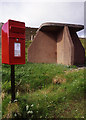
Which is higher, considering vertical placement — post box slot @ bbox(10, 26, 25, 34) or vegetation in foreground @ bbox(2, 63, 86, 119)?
post box slot @ bbox(10, 26, 25, 34)

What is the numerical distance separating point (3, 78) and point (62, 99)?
8.02 ft

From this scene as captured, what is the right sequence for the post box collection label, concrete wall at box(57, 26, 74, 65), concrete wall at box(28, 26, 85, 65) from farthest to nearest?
1. concrete wall at box(28, 26, 85, 65)
2. concrete wall at box(57, 26, 74, 65)
3. the post box collection label

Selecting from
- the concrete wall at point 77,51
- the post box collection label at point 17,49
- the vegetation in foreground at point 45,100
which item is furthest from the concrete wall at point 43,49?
the post box collection label at point 17,49

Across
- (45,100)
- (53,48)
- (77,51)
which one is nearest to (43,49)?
(53,48)

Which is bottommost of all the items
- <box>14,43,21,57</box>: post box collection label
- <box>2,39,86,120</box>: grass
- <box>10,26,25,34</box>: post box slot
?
<box>2,39,86,120</box>: grass

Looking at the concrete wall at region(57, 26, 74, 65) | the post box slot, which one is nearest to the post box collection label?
the post box slot

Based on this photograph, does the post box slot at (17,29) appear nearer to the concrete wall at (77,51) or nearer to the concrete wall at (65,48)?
the concrete wall at (65,48)

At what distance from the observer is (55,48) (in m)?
7.46

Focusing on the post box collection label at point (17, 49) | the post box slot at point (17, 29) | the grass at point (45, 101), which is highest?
the post box slot at point (17, 29)

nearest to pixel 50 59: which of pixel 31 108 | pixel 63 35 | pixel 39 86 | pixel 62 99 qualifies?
pixel 63 35

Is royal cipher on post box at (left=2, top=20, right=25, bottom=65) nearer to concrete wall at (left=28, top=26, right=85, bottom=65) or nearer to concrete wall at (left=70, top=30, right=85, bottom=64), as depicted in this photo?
concrete wall at (left=28, top=26, right=85, bottom=65)

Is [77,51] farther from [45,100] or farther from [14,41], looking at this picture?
[14,41]

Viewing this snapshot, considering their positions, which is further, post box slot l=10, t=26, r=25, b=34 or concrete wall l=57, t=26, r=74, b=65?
concrete wall l=57, t=26, r=74, b=65

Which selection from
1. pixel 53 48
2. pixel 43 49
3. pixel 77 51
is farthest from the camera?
pixel 53 48
